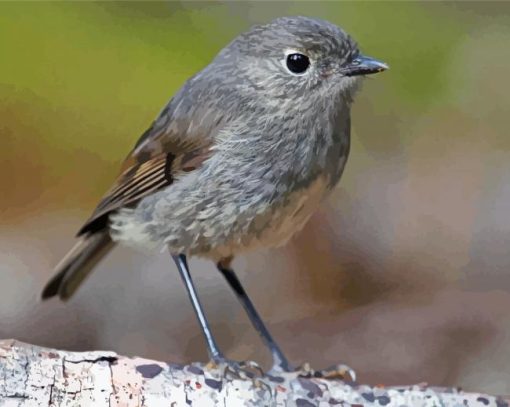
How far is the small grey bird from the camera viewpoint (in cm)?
303

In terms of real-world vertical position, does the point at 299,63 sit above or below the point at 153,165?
above

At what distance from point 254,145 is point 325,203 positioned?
2355mm

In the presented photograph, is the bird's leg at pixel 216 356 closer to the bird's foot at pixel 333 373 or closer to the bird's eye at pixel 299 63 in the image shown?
the bird's foot at pixel 333 373

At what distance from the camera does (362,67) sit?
306cm

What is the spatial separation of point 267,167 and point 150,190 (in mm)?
438

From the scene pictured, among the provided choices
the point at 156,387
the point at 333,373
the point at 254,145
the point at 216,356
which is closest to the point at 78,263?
the point at 216,356

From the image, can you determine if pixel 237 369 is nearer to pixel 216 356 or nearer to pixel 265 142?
pixel 216 356

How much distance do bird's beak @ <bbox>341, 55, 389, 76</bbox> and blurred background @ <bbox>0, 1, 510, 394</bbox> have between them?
1.66 meters

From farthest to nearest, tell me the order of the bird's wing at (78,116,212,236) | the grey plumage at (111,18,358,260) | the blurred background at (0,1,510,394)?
the blurred background at (0,1,510,394) < the bird's wing at (78,116,212,236) < the grey plumage at (111,18,358,260)

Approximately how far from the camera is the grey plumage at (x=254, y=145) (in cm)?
303

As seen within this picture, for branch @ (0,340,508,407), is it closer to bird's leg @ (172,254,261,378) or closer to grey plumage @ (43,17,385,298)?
bird's leg @ (172,254,261,378)

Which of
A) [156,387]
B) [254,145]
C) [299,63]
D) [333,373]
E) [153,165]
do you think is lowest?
[156,387]

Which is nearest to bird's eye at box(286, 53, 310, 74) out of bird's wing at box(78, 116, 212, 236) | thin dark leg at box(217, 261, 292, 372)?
bird's wing at box(78, 116, 212, 236)

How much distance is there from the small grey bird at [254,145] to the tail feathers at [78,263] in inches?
15.7
